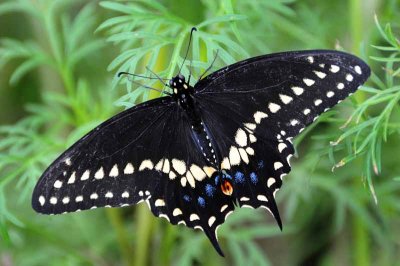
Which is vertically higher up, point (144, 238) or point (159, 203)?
point (144, 238)

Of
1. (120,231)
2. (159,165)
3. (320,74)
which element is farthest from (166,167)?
(120,231)

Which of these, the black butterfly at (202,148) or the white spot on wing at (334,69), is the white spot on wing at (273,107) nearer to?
the black butterfly at (202,148)

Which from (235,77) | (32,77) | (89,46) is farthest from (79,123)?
(32,77)

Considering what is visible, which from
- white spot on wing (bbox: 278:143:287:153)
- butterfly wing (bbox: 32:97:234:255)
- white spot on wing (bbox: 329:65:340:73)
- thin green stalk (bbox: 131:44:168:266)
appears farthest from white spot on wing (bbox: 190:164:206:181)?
thin green stalk (bbox: 131:44:168:266)

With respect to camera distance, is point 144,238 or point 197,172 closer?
point 197,172

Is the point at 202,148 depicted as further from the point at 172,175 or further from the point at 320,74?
the point at 320,74

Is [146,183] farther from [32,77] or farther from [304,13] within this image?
[32,77]
